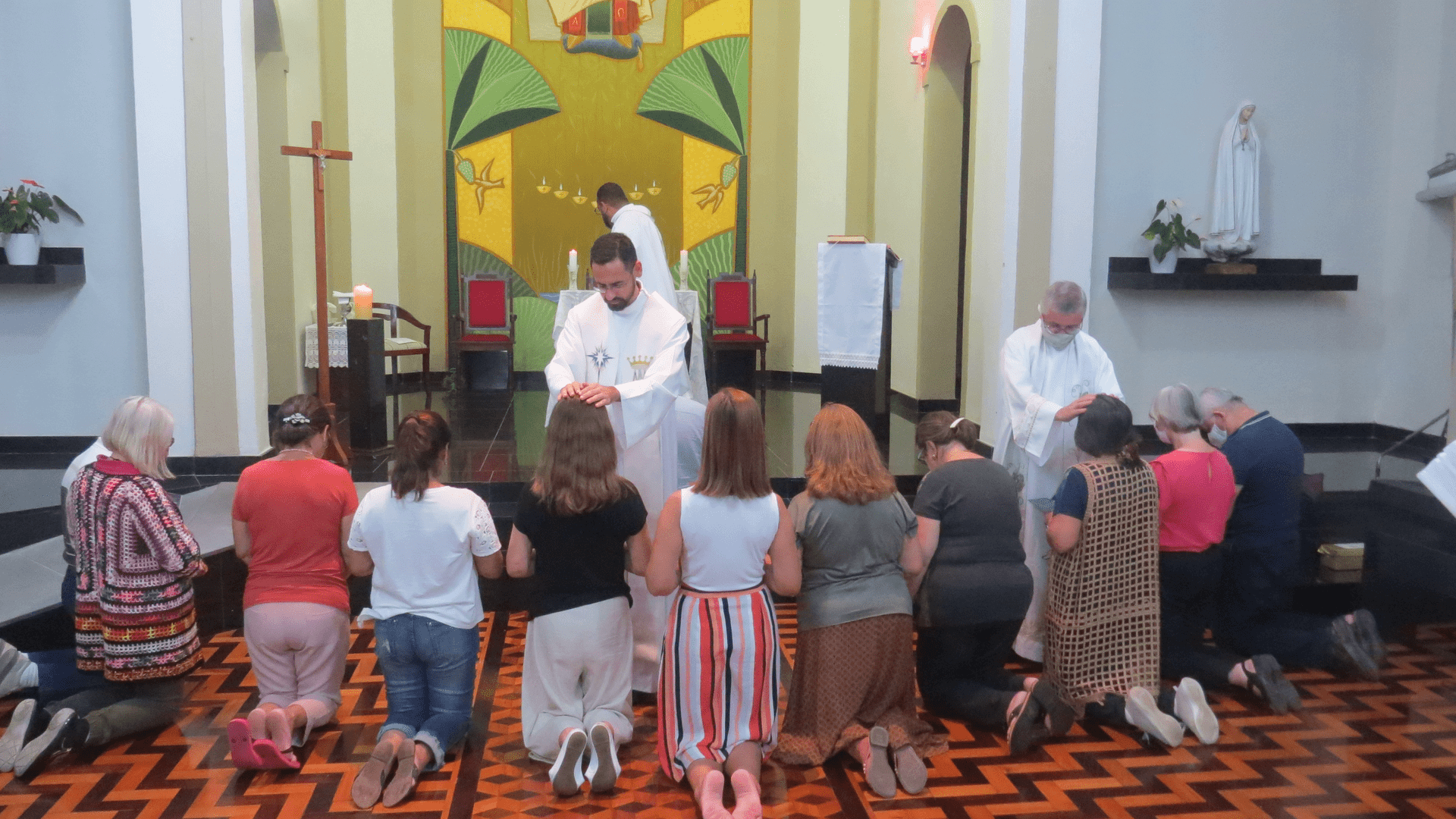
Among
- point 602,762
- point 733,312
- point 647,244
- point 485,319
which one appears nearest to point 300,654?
point 602,762

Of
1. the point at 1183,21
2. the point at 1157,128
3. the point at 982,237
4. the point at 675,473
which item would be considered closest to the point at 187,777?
the point at 675,473

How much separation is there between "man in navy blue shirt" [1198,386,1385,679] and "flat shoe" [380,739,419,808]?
9.73ft

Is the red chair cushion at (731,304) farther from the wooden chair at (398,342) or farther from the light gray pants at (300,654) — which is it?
the light gray pants at (300,654)

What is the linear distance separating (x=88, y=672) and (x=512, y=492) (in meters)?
2.21

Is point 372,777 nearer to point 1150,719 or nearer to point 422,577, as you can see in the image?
point 422,577

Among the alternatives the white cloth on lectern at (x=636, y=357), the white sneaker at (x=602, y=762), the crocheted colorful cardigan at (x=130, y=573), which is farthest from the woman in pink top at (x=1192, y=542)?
the crocheted colorful cardigan at (x=130, y=573)

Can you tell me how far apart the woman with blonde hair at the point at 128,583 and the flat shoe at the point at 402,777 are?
36.2 inches

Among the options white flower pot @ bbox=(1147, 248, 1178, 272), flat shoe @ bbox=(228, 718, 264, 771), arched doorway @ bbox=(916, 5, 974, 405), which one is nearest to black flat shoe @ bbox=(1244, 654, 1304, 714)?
white flower pot @ bbox=(1147, 248, 1178, 272)

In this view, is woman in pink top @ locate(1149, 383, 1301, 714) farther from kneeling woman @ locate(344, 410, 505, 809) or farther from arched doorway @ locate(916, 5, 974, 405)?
arched doorway @ locate(916, 5, 974, 405)

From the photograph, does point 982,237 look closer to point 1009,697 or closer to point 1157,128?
point 1157,128

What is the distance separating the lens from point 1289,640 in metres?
4.28

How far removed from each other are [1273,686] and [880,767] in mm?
1590

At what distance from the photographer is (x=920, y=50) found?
27.4ft

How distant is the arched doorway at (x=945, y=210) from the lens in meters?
8.21
